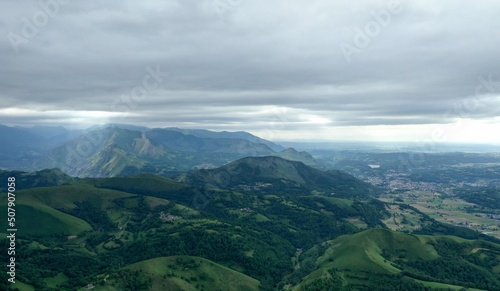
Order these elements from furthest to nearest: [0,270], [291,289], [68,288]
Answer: [291,289]
[68,288]
[0,270]

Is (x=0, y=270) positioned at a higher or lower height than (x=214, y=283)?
higher

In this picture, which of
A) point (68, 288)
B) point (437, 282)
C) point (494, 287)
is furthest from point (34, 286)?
point (494, 287)

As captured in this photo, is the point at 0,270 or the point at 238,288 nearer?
the point at 0,270

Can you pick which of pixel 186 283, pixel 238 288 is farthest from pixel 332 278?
pixel 186 283

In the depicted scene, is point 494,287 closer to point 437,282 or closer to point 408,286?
point 437,282

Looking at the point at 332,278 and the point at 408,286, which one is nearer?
the point at 408,286

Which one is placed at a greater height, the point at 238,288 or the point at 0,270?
the point at 0,270

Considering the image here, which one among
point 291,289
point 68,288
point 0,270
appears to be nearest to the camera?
point 0,270

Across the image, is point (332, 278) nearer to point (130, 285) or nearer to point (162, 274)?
point (162, 274)
